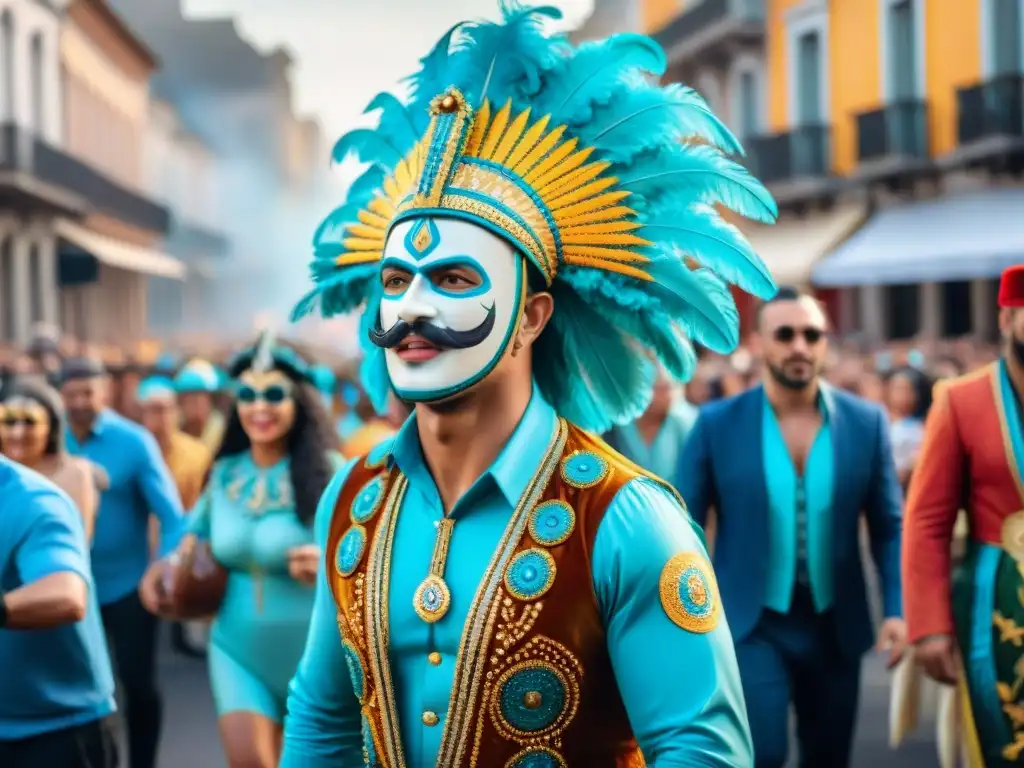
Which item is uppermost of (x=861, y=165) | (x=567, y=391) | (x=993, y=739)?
(x=861, y=165)

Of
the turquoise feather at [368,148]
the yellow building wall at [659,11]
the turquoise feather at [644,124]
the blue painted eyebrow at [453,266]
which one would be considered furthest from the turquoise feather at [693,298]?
the yellow building wall at [659,11]

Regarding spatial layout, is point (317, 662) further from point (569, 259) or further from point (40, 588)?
point (40, 588)

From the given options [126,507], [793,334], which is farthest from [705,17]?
[793,334]

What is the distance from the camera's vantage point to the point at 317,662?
3180 mm

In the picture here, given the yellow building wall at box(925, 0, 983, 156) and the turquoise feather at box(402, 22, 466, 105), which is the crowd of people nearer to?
the turquoise feather at box(402, 22, 466, 105)

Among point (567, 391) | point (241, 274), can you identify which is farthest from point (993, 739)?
point (241, 274)

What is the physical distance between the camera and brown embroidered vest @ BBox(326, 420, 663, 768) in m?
2.89

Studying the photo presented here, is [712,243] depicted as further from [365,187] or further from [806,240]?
[806,240]

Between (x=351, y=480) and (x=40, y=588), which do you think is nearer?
(x=351, y=480)

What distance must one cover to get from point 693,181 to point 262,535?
10.1ft

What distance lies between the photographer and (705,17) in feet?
104

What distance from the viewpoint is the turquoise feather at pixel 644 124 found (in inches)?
128

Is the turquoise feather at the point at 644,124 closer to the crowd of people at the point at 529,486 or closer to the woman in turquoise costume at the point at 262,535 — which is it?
the crowd of people at the point at 529,486

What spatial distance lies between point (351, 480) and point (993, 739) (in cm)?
239
